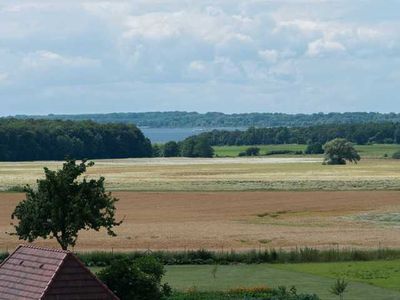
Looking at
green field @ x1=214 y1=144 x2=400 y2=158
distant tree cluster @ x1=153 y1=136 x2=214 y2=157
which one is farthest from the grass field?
distant tree cluster @ x1=153 y1=136 x2=214 y2=157

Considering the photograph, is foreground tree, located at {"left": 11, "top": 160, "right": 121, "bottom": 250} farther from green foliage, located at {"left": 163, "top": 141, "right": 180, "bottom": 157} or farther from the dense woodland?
green foliage, located at {"left": 163, "top": 141, "right": 180, "bottom": 157}

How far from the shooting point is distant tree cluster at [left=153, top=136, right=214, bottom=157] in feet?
547

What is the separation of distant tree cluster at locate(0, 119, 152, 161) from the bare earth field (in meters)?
63.3

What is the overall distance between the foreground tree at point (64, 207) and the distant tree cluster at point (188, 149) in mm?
123744

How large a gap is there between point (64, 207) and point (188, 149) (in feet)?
420

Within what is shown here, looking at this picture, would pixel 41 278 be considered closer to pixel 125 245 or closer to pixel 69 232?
pixel 69 232

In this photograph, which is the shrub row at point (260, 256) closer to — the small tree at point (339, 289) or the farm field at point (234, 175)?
the small tree at point (339, 289)

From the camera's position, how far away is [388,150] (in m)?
168

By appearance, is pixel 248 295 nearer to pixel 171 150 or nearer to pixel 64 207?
pixel 64 207

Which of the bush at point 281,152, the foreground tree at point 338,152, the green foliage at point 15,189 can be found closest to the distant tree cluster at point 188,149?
the bush at point 281,152

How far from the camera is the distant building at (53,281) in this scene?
2567cm

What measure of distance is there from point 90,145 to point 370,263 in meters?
113

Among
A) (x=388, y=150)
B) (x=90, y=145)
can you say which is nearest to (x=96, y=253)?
(x=90, y=145)

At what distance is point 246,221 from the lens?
218 ft
